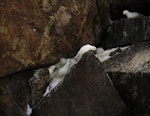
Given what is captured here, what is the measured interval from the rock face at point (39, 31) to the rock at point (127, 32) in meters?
0.34

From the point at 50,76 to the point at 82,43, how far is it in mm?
509

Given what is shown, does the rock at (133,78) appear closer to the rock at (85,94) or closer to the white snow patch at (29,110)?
the rock at (85,94)

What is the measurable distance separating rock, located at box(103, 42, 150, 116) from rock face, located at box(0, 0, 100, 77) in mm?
483

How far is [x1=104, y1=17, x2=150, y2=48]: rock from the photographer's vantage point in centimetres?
330

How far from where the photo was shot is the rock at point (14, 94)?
2.97m

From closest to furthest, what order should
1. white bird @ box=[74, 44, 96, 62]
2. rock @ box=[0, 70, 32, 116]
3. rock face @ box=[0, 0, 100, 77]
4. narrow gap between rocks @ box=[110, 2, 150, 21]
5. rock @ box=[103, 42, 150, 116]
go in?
1. rock @ box=[103, 42, 150, 116]
2. rock face @ box=[0, 0, 100, 77]
3. rock @ box=[0, 70, 32, 116]
4. white bird @ box=[74, 44, 96, 62]
5. narrow gap between rocks @ box=[110, 2, 150, 21]

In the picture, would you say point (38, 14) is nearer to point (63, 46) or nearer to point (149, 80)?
point (63, 46)

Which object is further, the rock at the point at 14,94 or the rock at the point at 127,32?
the rock at the point at 127,32

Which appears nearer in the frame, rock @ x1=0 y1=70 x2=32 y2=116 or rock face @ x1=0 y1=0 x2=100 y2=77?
rock face @ x1=0 y1=0 x2=100 y2=77

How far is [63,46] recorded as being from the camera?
10.4 ft

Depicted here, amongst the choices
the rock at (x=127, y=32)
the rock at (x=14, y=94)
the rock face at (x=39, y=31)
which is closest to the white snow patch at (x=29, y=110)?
the rock at (x=14, y=94)

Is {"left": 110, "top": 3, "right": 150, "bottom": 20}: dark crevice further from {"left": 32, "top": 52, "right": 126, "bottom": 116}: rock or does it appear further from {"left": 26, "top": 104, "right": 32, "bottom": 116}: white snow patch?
{"left": 26, "top": 104, "right": 32, "bottom": 116}: white snow patch

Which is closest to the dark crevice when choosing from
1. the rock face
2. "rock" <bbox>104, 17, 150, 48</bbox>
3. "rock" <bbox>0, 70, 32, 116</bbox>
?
"rock" <bbox>104, 17, 150, 48</bbox>

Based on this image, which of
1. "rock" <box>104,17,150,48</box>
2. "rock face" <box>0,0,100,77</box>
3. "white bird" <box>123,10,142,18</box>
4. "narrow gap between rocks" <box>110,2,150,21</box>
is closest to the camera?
"rock face" <box>0,0,100,77</box>
